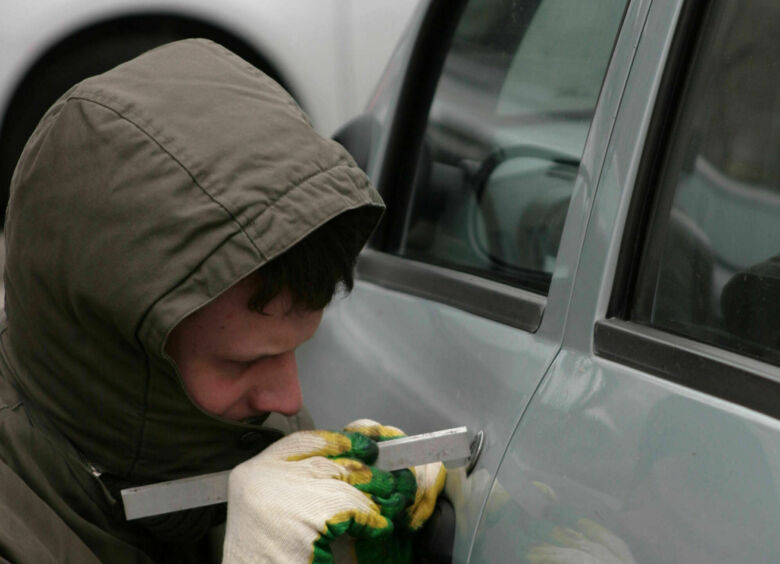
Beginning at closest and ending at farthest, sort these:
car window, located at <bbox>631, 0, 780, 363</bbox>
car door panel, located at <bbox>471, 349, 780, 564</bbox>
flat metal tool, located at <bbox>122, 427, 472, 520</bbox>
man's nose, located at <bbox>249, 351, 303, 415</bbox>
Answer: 1. car door panel, located at <bbox>471, 349, 780, 564</bbox>
2. car window, located at <bbox>631, 0, 780, 363</bbox>
3. flat metal tool, located at <bbox>122, 427, 472, 520</bbox>
4. man's nose, located at <bbox>249, 351, 303, 415</bbox>

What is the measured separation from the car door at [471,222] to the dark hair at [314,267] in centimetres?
25

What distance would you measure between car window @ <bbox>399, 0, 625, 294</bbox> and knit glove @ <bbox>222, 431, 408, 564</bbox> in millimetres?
405

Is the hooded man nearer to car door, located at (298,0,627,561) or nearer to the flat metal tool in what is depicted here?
the flat metal tool

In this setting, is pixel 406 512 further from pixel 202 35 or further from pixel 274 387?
pixel 202 35

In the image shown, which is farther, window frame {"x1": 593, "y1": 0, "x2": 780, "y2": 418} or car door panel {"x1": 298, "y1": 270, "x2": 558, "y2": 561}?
car door panel {"x1": 298, "y1": 270, "x2": 558, "y2": 561}

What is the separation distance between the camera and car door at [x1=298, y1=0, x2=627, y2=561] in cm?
145

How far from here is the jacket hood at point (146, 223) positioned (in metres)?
1.24

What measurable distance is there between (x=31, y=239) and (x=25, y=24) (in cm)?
347

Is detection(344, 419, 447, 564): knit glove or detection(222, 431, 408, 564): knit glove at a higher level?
detection(222, 431, 408, 564): knit glove

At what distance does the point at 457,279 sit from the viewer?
1774mm

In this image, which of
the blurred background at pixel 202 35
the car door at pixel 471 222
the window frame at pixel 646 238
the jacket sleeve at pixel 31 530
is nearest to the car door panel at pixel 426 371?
the car door at pixel 471 222

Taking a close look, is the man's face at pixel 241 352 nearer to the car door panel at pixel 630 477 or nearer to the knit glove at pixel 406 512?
the knit glove at pixel 406 512

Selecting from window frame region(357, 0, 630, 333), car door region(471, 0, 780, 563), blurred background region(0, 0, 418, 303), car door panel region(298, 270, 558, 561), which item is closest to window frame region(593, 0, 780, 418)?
car door region(471, 0, 780, 563)

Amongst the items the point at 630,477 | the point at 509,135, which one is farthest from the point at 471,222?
the point at 630,477
